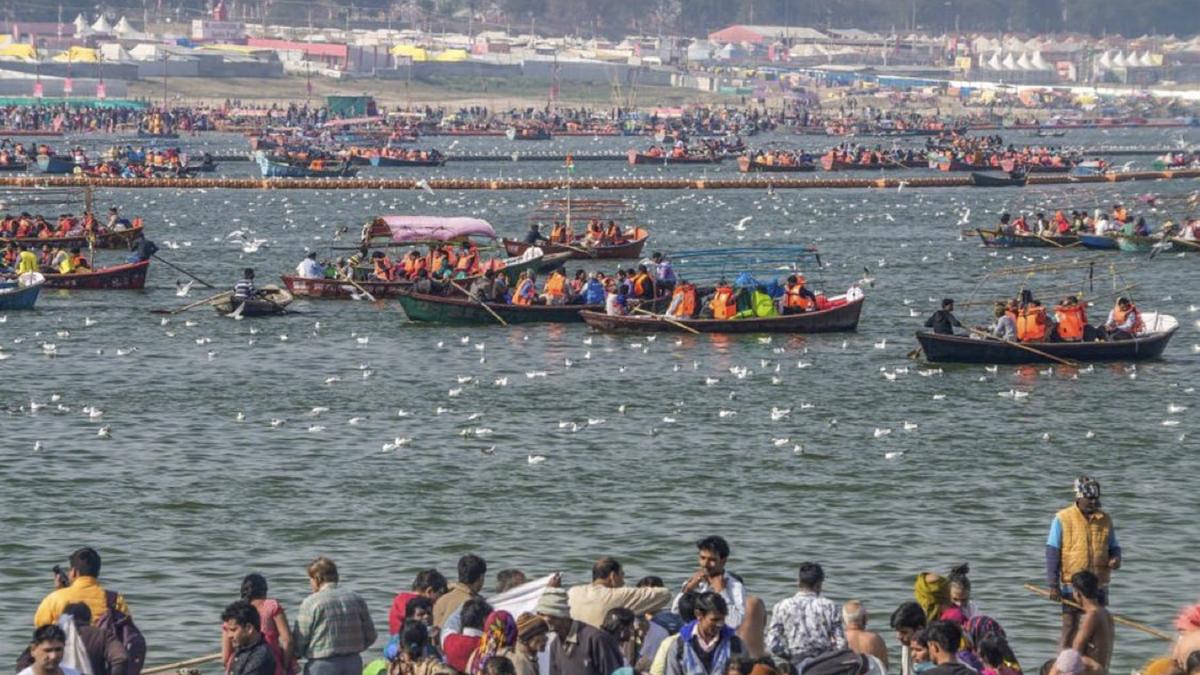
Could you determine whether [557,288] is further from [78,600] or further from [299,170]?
[299,170]

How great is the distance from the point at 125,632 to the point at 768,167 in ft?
397

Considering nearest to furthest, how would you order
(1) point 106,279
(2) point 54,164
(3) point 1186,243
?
(1) point 106,279 < (3) point 1186,243 < (2) point 54,164

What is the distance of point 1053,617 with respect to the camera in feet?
80.3

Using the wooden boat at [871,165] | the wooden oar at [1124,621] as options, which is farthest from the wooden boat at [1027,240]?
the wooden boat at [871,165]

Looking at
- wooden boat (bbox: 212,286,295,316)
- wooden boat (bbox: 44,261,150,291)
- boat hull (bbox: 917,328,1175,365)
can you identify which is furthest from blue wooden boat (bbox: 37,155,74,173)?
boat hull (bbox: 917,328,1175,365)

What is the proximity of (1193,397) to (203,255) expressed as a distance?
130 feet

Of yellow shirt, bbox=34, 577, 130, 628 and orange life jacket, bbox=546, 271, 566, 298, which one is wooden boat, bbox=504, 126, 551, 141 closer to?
orange life jacket, bbox=546, 271, 566, 298

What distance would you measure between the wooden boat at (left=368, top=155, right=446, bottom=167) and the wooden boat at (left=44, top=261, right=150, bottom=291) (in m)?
80.3

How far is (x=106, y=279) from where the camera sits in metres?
58.4

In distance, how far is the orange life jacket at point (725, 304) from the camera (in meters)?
48.3

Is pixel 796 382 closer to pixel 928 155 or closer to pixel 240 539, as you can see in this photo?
pixel 240 539

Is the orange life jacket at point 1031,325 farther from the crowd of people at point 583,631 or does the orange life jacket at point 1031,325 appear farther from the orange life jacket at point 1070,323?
the crowd of people at point 583,631

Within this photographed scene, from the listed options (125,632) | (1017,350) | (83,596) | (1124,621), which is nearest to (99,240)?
(1017,350)

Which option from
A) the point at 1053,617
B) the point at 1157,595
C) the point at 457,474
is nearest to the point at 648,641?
the point at 1053,617
